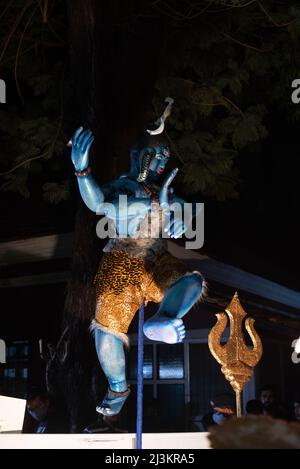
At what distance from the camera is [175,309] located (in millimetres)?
3145

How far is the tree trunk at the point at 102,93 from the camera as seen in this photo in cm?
499

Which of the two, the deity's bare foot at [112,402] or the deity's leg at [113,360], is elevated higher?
the deity's leg at [113,360]

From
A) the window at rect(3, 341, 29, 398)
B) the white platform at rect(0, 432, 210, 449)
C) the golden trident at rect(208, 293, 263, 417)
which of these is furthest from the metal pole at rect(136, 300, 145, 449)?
the window at rect(3, 341, 29, 398)

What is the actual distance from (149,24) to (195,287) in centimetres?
306

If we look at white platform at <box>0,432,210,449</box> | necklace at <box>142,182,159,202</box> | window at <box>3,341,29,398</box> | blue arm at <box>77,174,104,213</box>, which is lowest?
white platform at <box>0,432,210,449</box>

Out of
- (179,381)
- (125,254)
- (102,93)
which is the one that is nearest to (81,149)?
(125,254)

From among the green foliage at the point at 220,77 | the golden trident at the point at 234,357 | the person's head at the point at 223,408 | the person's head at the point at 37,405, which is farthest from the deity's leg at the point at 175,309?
the green foliage at the point at 220,77

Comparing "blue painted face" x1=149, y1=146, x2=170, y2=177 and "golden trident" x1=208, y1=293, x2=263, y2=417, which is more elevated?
"blue painted face" x1=149, y1=146, x2=170, y2=177

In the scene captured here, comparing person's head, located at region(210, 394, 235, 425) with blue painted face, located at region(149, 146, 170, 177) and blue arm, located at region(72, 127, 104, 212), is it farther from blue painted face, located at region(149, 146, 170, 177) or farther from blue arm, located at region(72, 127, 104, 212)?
blue arm, located at region(72, 127, 104, 212)

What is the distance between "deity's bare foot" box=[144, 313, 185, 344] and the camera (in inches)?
120

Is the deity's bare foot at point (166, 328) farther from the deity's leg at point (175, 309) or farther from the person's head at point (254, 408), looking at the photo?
the person's head at point (254, 408)

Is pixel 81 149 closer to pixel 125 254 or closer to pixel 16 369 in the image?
pixel 125 254

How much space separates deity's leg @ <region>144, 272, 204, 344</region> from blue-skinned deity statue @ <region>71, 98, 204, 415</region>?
3.1 inches
